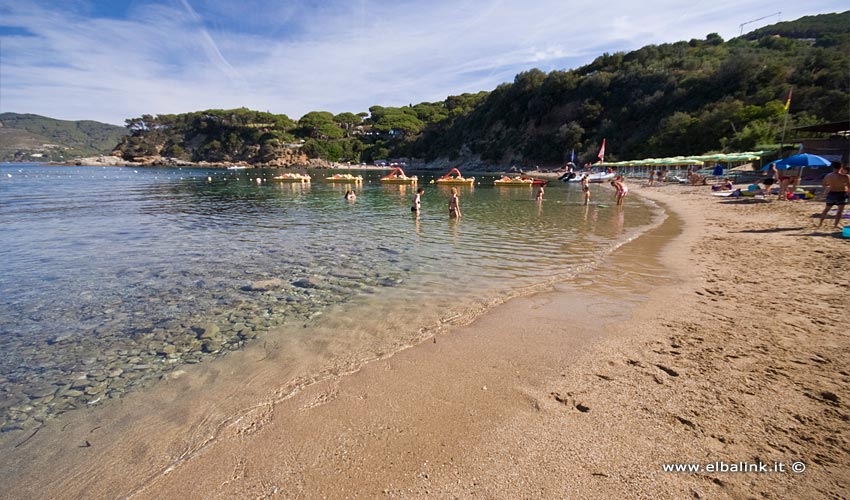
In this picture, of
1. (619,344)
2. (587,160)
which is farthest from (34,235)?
(587,160)

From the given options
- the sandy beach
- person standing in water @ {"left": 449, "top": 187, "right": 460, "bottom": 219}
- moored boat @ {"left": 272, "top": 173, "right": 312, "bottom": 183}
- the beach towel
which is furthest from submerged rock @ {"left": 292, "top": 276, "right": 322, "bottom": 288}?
moored boat @ {"left": 272, "top": 173, "right": 312, "bottom": 183}

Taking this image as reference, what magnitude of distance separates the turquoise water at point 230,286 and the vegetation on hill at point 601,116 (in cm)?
4225

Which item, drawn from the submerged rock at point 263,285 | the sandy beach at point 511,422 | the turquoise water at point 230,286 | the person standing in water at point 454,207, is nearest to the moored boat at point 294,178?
the turquoise water at point 230,286

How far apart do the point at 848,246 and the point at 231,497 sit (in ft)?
44.7

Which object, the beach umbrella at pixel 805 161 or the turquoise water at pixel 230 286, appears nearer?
the turquoise water at pixel 230 286

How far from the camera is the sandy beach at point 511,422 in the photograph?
2688 mm

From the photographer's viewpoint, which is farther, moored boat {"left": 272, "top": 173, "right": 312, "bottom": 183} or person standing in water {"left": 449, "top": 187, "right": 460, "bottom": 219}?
moored boat {"left": 272, "top": 173, "right": 312, "bottom": 183}

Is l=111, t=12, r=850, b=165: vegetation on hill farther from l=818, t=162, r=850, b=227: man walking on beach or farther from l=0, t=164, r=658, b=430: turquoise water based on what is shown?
l=0, t=164, r=658, b=430: turquoise water

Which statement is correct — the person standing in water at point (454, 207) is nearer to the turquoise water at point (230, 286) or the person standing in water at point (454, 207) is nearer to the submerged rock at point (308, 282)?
the turquoise water at point (230, 286)

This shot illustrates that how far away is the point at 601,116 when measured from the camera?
7338cm

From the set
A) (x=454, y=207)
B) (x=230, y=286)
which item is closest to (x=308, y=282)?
(x=230, y=286)

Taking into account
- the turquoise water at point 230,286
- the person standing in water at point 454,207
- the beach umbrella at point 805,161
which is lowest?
the turquoise water at point 230,286

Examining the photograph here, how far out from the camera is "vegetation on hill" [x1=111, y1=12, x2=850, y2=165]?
46219 mm

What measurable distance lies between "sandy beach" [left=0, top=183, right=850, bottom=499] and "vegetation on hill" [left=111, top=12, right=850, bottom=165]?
148 feet
